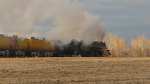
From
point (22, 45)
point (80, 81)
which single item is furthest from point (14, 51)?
point (80, 81)

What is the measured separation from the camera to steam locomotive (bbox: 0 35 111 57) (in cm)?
6654

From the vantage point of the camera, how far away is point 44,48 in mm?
72562

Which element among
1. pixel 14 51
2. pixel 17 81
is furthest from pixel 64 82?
pixel 14 51

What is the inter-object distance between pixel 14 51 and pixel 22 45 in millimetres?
3044

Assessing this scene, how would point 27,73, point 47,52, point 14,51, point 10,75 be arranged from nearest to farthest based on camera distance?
point 10,75 < point 27,73 < point 14,51 < point 47,52

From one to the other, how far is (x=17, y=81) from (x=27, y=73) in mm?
5454

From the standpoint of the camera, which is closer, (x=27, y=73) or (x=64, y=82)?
(x=64, y=82)

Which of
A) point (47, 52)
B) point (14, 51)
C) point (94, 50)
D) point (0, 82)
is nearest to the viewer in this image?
point (0, 82)

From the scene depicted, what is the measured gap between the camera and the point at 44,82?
2467 centimetres

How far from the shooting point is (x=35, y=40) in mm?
73188

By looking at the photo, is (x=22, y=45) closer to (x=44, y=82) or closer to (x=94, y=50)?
(x=94, y=50)

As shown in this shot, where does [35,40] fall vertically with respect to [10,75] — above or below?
above

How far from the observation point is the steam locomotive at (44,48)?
66.5 metres

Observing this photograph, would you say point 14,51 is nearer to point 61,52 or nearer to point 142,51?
point 61,52
